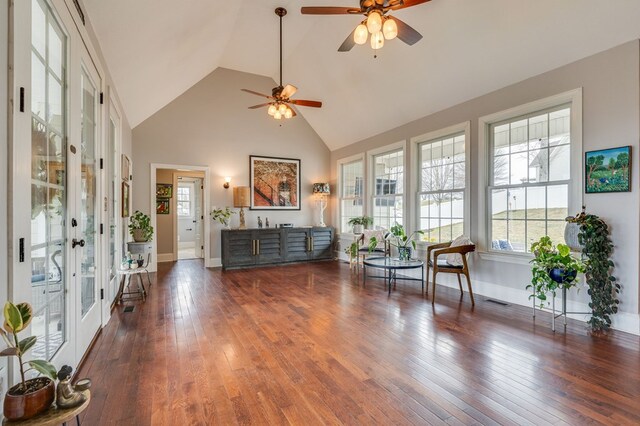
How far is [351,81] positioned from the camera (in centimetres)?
586

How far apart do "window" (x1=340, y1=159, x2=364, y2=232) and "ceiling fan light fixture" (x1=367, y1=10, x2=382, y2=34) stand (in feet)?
14.1

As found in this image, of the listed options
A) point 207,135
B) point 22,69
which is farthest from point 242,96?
point 22,69

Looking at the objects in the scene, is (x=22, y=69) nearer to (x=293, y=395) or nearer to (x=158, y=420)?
(x=158, y=420)

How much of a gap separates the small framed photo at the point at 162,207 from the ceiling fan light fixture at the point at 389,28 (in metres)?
6.90

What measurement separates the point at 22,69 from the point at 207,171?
5.52 m

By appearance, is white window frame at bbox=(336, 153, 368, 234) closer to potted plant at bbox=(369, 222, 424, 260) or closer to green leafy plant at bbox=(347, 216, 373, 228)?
green leafy plant at bbox=(347, 216, 373, 228)

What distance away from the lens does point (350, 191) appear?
25.0 feet

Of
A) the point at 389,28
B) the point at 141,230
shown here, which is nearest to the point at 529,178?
the point at 389,28

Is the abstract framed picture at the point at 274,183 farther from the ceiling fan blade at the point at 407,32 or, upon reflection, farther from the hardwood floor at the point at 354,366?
the ceiling fan blade at the point at 407,32

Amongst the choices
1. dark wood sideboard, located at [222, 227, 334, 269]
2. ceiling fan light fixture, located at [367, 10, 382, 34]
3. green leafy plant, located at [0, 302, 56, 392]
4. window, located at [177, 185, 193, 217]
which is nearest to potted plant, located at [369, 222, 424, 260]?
dark wood sideboard, located at [222, 227, 334, 269]

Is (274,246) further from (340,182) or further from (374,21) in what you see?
(374,21)

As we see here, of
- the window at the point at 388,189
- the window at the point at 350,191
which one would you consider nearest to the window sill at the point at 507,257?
the window at the point at 388,189

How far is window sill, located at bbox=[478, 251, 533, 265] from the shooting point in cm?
399

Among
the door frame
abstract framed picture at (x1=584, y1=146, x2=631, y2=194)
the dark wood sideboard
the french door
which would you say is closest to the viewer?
the french door
